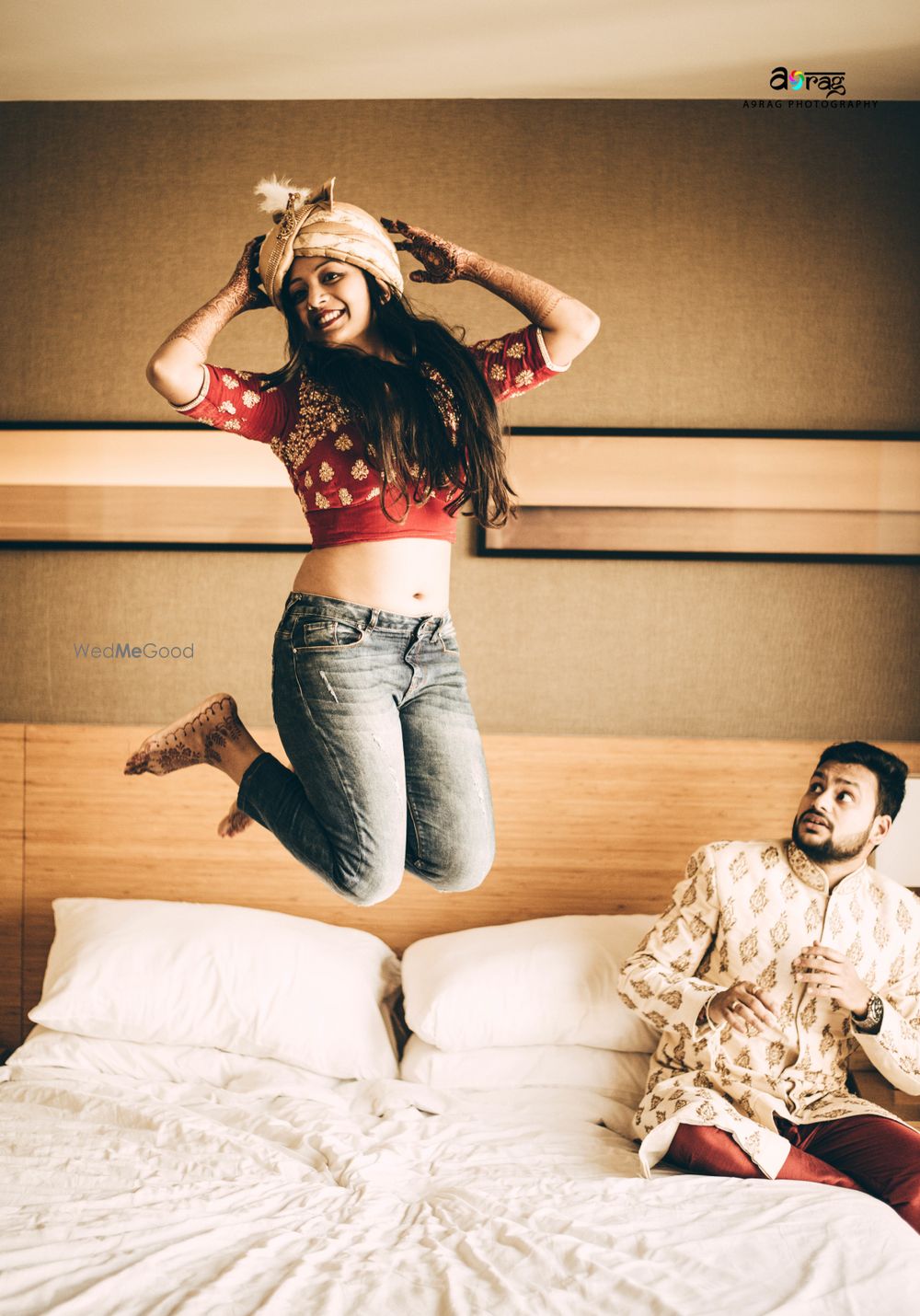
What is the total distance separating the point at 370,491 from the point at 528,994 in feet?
4.60

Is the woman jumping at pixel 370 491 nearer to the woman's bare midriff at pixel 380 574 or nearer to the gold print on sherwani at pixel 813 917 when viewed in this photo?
the woman's bare midriff at pixel 380 574

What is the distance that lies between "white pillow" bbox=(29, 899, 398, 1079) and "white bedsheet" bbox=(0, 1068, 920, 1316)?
0.15 meters

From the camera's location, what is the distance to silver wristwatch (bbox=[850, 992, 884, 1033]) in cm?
212

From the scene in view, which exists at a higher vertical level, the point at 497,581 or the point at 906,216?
the point at 906,216

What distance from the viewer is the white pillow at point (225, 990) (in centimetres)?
237

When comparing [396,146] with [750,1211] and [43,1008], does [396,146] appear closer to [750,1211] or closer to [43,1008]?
[43,1008]

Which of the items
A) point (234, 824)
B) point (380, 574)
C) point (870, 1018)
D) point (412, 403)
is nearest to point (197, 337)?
point (412, 403)

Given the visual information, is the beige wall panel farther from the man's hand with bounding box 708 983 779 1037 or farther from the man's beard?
the man's hand with bounding box 708 983 779 1037

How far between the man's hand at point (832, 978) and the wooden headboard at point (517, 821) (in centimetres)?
68

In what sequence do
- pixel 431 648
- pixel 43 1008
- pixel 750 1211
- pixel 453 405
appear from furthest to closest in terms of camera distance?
pixel 43 1008, pixel 750 1211, pixel 431 648, pixel 453 405

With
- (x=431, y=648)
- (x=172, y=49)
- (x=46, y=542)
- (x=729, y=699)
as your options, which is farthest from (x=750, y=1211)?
(x=172, y=49)

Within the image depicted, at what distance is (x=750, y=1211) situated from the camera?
5.79 ft

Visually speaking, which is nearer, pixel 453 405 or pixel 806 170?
pixel 453 405

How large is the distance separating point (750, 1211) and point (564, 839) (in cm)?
114
